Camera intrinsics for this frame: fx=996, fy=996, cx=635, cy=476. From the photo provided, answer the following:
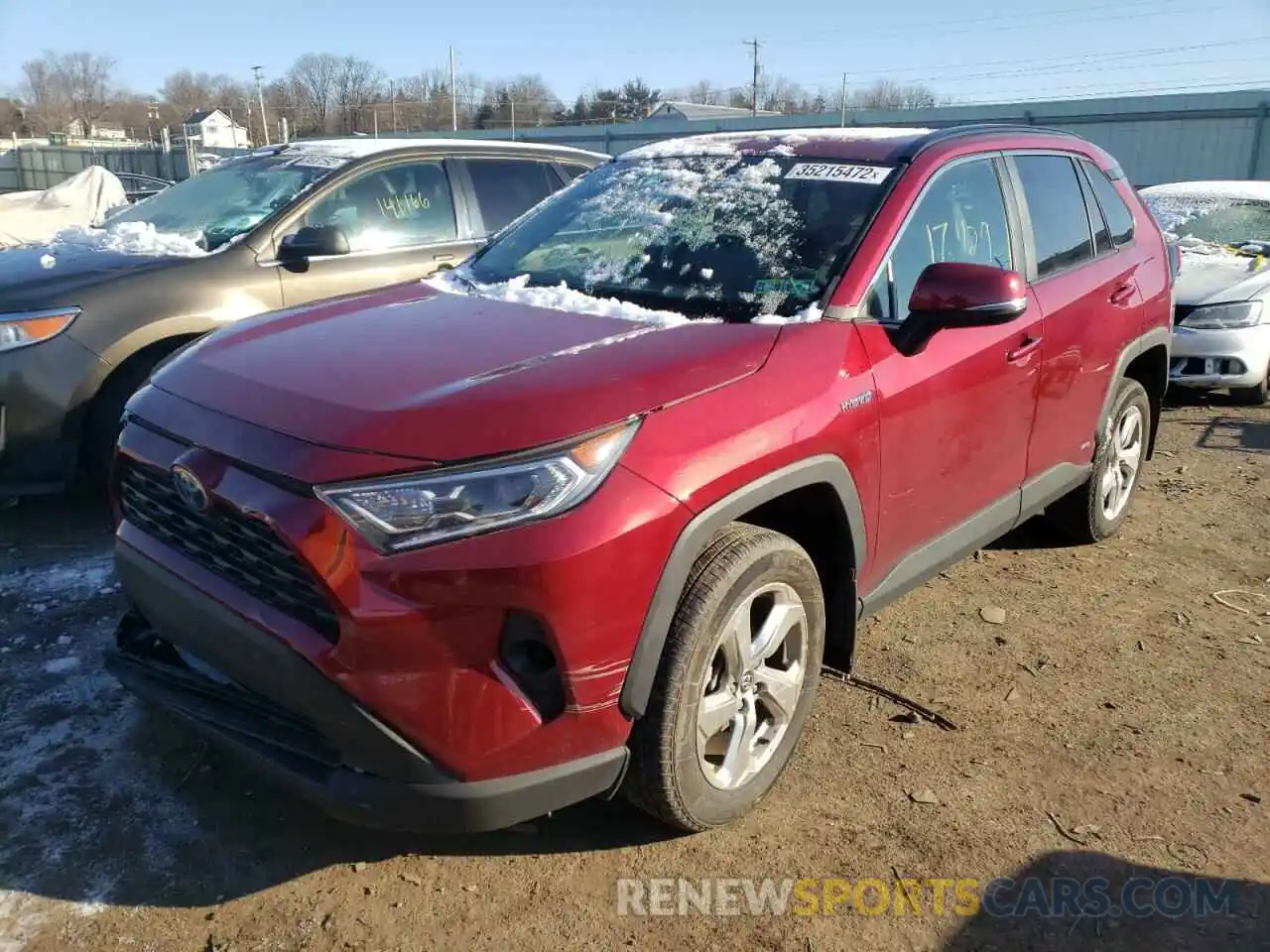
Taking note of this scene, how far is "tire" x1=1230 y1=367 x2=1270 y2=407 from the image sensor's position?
742 cm

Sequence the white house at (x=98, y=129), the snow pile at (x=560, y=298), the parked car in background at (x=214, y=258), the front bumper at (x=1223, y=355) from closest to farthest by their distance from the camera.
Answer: the snow pile at (x=560, y=298) < the parked car in background at (x=214, y=258) < the front bumper at (x=1223, y=355) < the white house at (x=98, y=129)

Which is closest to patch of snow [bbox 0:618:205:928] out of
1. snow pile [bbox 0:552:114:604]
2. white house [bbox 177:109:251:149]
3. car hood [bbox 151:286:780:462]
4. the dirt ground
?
the dirt ground

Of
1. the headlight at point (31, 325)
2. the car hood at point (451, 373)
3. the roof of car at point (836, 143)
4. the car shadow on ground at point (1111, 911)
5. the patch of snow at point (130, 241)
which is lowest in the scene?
the car shadow on ground at point (1111, 911)

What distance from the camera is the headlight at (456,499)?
213 centimetres

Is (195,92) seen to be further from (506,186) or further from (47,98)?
(506,186)

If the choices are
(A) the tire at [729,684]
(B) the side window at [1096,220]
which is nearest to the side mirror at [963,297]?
(A) the tire at [729,684]

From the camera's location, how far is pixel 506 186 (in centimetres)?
625

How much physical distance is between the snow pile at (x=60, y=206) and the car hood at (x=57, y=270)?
1048 cm

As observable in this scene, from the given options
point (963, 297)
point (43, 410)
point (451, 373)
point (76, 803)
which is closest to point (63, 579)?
point (43, 410)

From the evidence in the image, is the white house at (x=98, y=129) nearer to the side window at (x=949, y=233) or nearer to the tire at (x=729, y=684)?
the side window at (x=949, y=233)

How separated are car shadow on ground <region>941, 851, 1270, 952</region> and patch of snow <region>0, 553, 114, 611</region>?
3.43m

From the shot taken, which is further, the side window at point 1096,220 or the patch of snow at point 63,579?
the side window at point 1096,220

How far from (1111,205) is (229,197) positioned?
4670 millimetres

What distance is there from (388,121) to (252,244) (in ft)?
235
